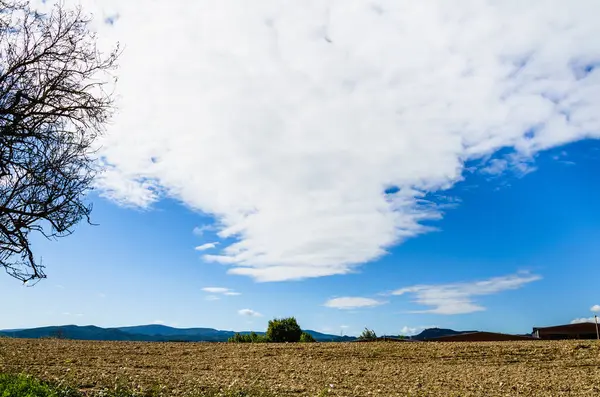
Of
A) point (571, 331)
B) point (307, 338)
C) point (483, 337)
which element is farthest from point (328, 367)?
point (571, 331)

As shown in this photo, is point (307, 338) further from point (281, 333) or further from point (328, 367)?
point (328, 367)

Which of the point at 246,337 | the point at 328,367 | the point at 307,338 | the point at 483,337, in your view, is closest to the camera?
the point at 328,367

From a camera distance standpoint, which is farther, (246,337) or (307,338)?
(246,337)

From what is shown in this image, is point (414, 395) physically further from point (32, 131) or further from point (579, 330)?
point (579, 330)

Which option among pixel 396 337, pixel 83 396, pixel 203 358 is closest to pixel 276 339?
pixel 396 337

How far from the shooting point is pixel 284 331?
30906 mm

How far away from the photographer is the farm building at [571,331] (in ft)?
97.8

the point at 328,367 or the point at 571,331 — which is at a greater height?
the point at 571,331

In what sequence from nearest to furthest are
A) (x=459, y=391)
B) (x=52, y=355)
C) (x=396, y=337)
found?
1. (x=459, y=391)
2. (x=52, y=355)
3. (x=396, y=337)

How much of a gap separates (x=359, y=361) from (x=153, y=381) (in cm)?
806

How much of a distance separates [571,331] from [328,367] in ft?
62.8

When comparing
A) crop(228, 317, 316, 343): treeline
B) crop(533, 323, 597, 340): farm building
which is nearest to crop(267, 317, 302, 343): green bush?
crop(228, 317, 316, 343): treeline

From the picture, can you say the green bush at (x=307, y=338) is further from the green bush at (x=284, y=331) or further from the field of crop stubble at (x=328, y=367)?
the field of crop stubble at (x=328, y=367)

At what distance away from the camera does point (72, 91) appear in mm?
12750
